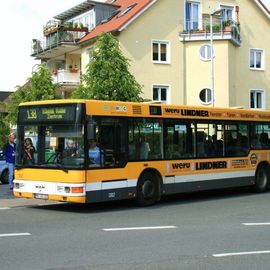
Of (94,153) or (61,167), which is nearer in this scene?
(61,167)

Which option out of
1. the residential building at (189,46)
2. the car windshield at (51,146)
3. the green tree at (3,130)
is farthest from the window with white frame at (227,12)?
the car windshield at (51,146)

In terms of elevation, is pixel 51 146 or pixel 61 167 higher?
pixel 51 146

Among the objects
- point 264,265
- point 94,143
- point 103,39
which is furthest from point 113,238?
point 103,39

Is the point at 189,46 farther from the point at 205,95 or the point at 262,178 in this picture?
the point at 262,178

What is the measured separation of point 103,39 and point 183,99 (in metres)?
11.6

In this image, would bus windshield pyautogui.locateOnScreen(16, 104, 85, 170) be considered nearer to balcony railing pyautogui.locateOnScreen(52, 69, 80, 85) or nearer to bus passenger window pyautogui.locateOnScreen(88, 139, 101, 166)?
bus passenger window pyautogui.locateOnScreen(88, 139, 101, 166)

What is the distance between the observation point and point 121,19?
3562cm

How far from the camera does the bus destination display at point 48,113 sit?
13211 mm

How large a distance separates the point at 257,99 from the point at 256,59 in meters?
2.81

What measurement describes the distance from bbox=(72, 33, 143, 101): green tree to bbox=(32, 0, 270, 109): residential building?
753cm

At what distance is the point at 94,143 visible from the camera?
13.2 metres

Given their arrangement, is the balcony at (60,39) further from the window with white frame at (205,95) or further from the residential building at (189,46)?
the window with white frame at (205,95)

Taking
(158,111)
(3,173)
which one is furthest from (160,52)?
(158,111)

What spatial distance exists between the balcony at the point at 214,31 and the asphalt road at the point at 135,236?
71.4 feet
